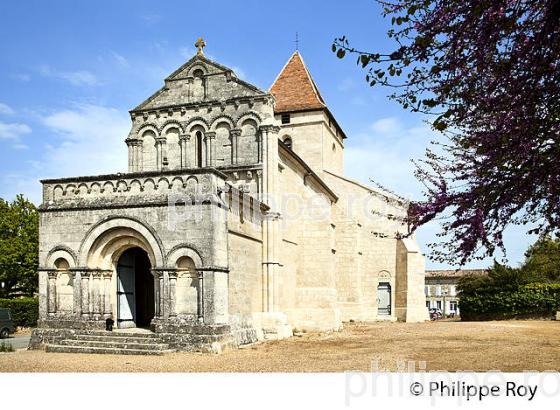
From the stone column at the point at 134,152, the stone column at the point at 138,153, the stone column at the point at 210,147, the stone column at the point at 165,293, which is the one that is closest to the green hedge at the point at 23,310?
the stone column at the point at 134,152

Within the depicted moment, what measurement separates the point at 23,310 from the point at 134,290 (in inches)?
534

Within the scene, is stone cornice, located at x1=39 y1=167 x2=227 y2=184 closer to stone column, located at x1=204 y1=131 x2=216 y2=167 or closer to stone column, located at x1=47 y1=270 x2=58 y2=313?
stone column, located at x1=47 y1=270 x2=58 y2=313

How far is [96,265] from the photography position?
17344 millimetres

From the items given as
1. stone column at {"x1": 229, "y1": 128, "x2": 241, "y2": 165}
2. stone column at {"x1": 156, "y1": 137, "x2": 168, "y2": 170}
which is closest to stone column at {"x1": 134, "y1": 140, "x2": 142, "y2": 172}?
stone column at {"x1": 156, "y1": 137, "x2": 168, "y2": 170}

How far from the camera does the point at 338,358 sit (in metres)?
14.1

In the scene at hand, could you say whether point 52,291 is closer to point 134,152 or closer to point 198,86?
point 134,152

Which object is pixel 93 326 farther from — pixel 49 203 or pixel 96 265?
pixel 49 203

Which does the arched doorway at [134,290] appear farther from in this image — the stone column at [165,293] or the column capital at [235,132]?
the column capital at [235,132]

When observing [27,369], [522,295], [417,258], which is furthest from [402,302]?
[27,369]

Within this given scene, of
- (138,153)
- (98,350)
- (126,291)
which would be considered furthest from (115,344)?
(138,153)

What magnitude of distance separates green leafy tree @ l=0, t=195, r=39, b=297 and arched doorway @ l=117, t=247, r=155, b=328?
16.9 metres

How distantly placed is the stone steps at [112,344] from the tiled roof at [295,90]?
1908cm
